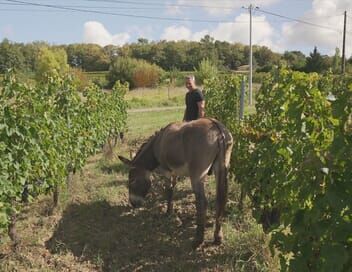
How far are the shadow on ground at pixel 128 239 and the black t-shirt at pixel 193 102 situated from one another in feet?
5.84

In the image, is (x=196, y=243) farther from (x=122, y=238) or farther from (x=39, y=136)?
(x=39, y=136)

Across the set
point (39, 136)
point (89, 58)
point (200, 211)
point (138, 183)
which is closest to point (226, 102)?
point (138, 183)

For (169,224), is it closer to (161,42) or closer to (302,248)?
(302,248)

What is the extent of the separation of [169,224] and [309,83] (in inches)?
142

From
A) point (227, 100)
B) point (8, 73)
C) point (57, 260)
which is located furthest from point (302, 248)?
point (227, 100)

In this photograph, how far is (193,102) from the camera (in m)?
7.95

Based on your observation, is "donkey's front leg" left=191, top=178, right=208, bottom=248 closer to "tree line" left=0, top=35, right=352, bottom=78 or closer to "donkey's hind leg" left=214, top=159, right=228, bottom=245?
"donkey's hind leg" left=214, top=159, right=228, bottom=245

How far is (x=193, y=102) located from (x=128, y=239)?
286 cm

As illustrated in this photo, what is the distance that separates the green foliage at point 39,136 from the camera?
503cm

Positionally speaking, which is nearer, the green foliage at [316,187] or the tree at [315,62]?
the green foliage at [316,187]

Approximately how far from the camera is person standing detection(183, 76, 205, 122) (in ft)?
25.9

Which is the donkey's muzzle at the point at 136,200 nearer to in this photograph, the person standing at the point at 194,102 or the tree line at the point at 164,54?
the person standing at the point at 194,102

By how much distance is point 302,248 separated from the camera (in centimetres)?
293

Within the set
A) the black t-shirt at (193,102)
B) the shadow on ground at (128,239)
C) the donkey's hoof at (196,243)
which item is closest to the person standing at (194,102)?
the black t-shirt at (193,102)
